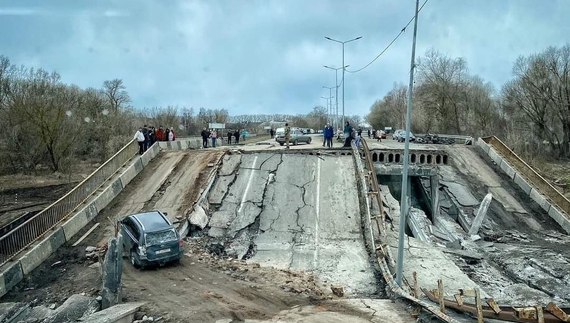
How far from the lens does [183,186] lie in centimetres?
2205

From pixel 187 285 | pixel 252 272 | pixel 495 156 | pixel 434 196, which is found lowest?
pixel 252 272

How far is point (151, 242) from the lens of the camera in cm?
1444

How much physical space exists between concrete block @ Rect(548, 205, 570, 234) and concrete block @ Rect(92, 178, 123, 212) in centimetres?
2282

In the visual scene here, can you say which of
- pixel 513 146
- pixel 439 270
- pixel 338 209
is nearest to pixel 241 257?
pixel 338 209

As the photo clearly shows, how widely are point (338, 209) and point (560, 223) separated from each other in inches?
484

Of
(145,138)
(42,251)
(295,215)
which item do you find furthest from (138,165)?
(295,215)

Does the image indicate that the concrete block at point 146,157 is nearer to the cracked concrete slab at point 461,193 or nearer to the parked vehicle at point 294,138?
the cracked concrete slab at point 461,193

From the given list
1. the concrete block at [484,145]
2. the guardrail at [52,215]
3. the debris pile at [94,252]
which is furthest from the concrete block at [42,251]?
the concrete block at [484,145]

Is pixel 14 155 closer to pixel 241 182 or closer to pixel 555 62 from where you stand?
pixel 241 182

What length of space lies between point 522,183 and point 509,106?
3684cm

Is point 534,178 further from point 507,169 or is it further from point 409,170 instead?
point 409,170

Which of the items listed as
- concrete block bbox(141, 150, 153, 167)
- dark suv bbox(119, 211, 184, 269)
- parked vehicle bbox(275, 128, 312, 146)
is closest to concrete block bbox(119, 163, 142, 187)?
concrete block bbox(141, 150, 153, 167)

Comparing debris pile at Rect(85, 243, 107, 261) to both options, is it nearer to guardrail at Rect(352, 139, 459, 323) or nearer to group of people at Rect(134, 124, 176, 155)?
group of people at Rect(134, 124, 176, 155)

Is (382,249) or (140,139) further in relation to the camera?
(140,139)
